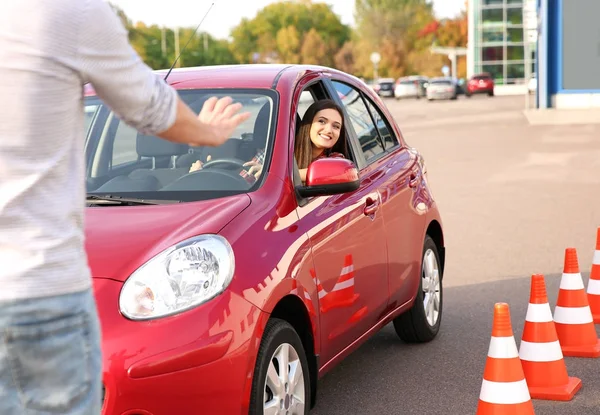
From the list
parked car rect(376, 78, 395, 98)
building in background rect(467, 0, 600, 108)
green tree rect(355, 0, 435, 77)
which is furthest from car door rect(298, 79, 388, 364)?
green tree rect(355, 0, 435, 77)

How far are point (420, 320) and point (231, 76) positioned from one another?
77.2 inches

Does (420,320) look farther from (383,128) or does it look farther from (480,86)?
(480,86)

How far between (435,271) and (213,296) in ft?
10.3

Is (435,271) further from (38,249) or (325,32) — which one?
→ (325,32)

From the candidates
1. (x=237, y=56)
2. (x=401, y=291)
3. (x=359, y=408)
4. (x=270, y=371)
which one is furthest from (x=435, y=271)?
(x=237, y=56)

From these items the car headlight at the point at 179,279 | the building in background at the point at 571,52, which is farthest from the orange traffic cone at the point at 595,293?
the building in background at the point at 571,52

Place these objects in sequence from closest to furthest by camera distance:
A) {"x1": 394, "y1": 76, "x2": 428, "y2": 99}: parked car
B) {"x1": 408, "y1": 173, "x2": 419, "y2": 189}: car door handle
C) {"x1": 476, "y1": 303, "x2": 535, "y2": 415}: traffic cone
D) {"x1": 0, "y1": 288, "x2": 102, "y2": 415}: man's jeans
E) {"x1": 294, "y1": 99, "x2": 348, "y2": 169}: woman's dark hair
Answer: {"x1": 0, "y1": 288, "x2": 102, "y2": 415}: man's jeans, {"x1": 476, "y1": 303, "x2": 535, "y2": 415}: traffic cone, {"x1": 294, "y1": 99, "x2": 348, "y2": 169}: woman's dark hair, {"x1": 408, "y1": 173, "x2": 419, "y2": 189}: car door handle, {"x1": 394, "y1": 76, "x2": 428, "y2": 99}: parked car

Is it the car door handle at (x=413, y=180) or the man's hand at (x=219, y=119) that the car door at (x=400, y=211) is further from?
the man's hand at (x=219, y=119)

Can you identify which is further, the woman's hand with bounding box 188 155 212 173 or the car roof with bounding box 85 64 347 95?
the car roof with bounding box 85 64 347 95

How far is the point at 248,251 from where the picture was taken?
170 inches

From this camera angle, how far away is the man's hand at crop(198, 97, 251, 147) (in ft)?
8.43

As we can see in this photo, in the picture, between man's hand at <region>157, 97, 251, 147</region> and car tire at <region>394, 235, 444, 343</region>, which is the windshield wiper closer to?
A: man's hand at <region>157, 97, 251, 147</region>

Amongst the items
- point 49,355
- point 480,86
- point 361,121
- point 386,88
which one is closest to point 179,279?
point 49,355

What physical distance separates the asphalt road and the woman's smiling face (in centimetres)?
126
